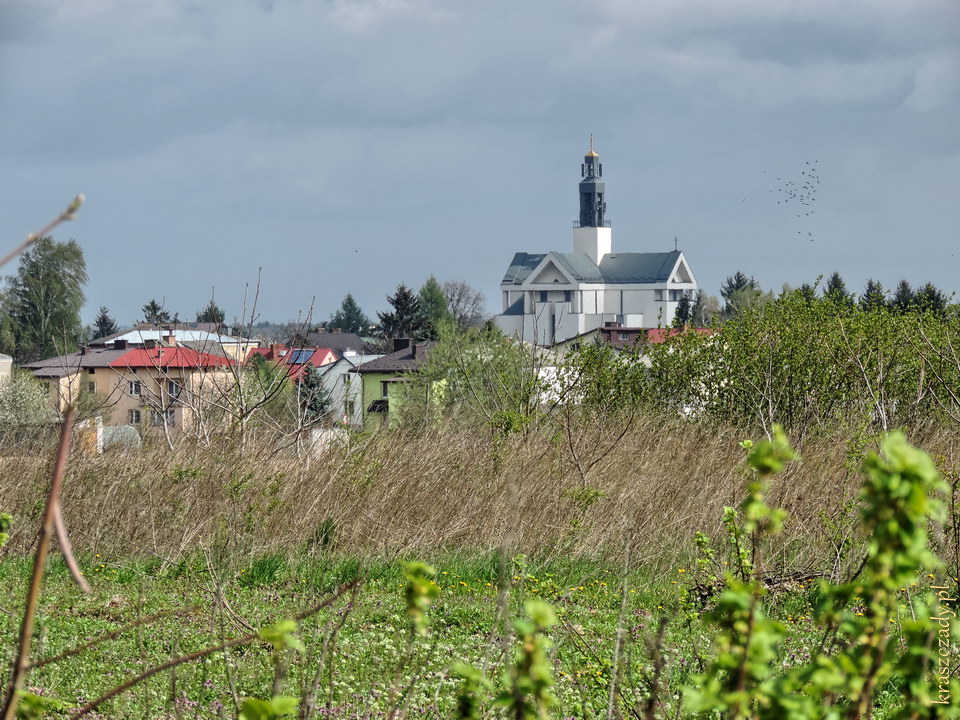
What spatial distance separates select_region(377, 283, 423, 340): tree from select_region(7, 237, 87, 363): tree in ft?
70.3

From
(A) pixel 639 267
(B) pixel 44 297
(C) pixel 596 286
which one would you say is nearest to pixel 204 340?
(B) pixel 44 297

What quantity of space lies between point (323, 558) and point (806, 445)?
16.4ft

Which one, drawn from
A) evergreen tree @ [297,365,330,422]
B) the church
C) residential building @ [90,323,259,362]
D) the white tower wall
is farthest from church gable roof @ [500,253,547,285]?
evergreen tree @ [297,365,330,422]

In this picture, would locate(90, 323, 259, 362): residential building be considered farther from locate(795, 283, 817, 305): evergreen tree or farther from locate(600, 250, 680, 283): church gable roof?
locate(600, 250, 680, 283): church gable roof

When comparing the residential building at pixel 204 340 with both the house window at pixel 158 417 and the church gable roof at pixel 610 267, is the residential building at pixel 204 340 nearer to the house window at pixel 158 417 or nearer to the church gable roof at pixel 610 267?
the house window at pixel 158 417

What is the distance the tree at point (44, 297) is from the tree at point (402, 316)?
21.4 metres

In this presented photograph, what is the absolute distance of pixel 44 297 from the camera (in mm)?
56906

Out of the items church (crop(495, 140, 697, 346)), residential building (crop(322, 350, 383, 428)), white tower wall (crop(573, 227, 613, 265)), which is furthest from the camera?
white tower wall (crop(573, 227, 613, 265))

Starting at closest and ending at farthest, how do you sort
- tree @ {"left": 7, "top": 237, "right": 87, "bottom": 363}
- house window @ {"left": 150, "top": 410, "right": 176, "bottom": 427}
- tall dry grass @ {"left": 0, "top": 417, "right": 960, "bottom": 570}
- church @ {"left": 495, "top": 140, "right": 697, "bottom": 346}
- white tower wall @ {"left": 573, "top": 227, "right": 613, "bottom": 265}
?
1. tall dry grass @ {"left": 0, "top": 417, "right": 960, "bottom": 570}
2. house window @ {"left": 150, "top": 410, "right": 176, "bottom": 427}
3. tree @ {"left": 7, "top": 237, "right": 87, "bottom": 363}
4. church @ {"left": 495, "top": 140, "right": 697, "bottom": 346}
5. white tower wall @ {"left": 573, "top": 227, "right": 613, "bottom": 265}

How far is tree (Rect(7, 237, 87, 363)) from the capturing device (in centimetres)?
5625

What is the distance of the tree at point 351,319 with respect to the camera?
98250mm

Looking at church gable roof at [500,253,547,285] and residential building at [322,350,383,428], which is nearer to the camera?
residential building at [322,350,383,428]

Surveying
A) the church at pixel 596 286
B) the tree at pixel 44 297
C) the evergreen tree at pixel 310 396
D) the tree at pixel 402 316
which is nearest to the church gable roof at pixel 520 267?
the church at pixel 596 286

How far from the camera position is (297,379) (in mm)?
10406
